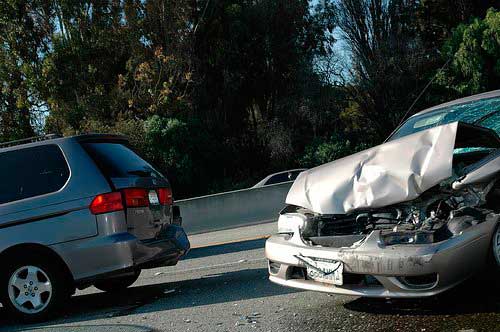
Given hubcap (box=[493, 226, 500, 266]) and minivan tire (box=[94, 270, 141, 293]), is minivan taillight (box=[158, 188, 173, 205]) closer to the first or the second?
minivan tire (box=[94, 270, 141, 293])

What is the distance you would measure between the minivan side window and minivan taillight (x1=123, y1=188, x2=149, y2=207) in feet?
2.14

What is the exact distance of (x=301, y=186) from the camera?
5.67 m

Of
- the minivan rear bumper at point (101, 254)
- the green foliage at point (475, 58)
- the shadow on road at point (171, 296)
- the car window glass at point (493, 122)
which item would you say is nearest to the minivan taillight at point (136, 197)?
the minivan rear bumper at point (101, 254)

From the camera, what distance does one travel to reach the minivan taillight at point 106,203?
20.0ft

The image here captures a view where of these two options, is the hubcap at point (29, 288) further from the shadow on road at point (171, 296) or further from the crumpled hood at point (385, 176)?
the crumpled hood at point (385, 176)

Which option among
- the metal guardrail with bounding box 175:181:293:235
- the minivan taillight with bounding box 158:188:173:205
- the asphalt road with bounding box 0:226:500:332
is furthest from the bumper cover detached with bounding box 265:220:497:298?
the metal guardrail with bounding box 175:181:293:235

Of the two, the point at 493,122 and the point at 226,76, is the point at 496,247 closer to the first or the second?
the point at 493,122

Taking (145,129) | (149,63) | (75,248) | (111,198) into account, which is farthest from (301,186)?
(149,63)

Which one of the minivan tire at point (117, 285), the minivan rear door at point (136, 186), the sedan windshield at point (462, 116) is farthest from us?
the minivan tire at point (117, 285)

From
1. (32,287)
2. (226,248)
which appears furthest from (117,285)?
(226,248)

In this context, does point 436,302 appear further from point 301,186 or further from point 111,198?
point 111,198

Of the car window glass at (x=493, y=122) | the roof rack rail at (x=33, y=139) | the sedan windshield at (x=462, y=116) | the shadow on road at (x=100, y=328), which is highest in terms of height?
the roof rack rail at (x=33, y=139)

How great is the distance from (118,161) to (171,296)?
5.24 feet

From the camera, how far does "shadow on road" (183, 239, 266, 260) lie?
10.3 m
